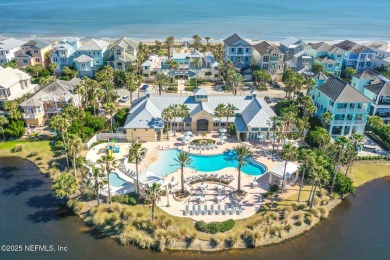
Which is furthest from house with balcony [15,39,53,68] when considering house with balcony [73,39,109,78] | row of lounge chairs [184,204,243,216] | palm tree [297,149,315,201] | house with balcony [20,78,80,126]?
palm tree [297,149,315,201]

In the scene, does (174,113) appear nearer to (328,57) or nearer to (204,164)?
(204,164)

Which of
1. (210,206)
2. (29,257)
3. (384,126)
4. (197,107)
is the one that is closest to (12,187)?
(29,257)

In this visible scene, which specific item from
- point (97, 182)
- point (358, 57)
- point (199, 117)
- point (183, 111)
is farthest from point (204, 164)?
point (358, 57)

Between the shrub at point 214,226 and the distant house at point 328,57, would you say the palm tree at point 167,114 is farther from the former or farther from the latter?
the distant house at point 328,57

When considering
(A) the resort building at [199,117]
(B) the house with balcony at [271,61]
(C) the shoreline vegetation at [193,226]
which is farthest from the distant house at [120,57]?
(C) the shoreline vegetation at [193,226]

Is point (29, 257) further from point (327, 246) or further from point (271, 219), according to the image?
point (327, 246)

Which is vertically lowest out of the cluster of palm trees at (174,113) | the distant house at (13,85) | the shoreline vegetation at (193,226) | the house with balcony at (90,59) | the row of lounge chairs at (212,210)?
the shoreline vegetation at (193,226)

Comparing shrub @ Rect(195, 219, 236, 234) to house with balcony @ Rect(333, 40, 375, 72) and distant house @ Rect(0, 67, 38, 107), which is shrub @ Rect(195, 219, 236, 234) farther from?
house with balcony @ Rect(333, 40, 375, 72)
